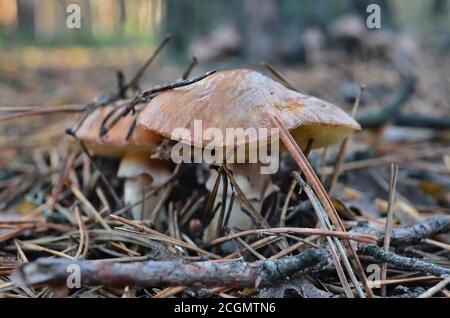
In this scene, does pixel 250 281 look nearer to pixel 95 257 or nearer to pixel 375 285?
pixel 375 285

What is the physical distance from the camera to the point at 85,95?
4359 millimetres

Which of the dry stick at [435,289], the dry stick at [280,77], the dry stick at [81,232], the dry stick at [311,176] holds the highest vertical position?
the dry stick at [280,77]

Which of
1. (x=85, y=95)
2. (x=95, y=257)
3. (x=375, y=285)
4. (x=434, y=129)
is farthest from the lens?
(x=85, y=95)

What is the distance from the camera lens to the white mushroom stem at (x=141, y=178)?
65.2 inches

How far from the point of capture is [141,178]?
170 cm

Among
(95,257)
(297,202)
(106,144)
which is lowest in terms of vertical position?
(95,257)

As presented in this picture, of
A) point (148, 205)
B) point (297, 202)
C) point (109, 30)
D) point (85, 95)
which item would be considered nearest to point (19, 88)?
point (85, 95)

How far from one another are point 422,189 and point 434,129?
0.88 meters

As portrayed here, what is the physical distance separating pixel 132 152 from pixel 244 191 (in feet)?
1.67

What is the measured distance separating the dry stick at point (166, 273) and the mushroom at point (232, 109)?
318mm

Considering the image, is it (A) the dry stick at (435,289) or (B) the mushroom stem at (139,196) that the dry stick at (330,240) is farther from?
(B) the mushroom stem at (139,196)

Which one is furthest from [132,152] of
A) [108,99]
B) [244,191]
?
[244,191]

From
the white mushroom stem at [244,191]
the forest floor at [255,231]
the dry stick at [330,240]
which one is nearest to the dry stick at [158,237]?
A: the forest floor at [255,231]

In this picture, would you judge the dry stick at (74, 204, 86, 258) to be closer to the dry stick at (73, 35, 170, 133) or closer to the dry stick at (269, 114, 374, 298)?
the dry stick at (73, 35, 170, 133)
